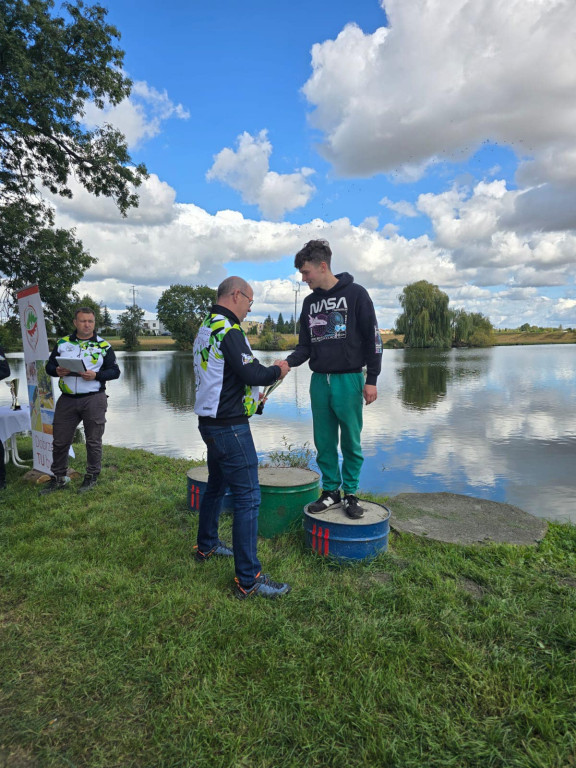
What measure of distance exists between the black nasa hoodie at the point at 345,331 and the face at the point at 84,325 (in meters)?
3.25

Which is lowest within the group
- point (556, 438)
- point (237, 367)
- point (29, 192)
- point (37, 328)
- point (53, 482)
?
point (556, 438)

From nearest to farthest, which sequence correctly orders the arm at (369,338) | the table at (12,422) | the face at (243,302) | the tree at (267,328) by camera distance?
the face at (243,302), the arm at (369,338), the table at (12,422), the tree at (267,328)

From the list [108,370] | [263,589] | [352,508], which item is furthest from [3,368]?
[352,508]

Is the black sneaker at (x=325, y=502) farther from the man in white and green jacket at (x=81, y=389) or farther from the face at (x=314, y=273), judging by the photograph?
the man in white and green jacket at (x=81, y=389)

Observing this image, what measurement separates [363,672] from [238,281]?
2.50 m

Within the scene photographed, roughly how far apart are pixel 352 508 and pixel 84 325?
4109 mm

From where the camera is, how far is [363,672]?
235 centimetres

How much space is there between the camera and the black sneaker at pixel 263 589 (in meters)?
3.08

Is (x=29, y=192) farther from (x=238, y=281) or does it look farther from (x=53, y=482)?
(x=238, y=281)

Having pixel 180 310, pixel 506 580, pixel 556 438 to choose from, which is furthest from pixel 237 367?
pixel 180 310

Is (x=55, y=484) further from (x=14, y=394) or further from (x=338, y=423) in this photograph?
(x=338, y=423)

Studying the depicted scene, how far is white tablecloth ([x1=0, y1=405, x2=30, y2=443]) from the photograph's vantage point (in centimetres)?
654

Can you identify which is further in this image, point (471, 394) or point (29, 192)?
point (471, 394)

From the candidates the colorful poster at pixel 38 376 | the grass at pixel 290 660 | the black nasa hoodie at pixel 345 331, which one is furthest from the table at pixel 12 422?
the black nasa hoodie at pixel 345 331
